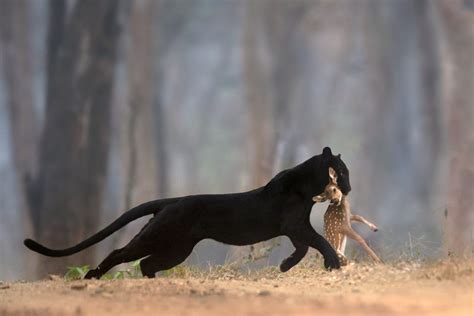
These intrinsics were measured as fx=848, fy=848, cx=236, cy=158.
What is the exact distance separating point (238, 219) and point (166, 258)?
0.54 meters

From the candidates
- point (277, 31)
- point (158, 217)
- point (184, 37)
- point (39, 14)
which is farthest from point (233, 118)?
point (158, 217)

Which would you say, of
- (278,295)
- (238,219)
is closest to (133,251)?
(238,219)

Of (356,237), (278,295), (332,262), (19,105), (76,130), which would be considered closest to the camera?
(278,295)

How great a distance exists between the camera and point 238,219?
5.26 metres

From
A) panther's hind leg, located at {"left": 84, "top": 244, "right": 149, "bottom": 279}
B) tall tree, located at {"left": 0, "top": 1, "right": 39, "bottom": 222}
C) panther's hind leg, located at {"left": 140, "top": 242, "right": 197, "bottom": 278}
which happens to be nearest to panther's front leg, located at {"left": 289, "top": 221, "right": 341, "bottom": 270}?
panther's hind leg, located at {"left": 140, "top": 242, "right": 197, "bottom": 278}

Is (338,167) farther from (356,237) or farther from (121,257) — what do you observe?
(121,257)

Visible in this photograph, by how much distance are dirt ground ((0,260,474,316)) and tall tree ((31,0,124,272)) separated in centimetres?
482

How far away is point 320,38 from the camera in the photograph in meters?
13.9

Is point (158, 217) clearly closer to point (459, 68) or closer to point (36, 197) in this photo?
point (36, 197)

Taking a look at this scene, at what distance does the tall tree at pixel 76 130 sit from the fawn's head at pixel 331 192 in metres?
5.25

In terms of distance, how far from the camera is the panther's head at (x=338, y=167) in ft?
17.5

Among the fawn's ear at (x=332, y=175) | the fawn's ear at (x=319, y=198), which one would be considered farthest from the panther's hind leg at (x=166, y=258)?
the fawn's ear at (x=332, y=175)

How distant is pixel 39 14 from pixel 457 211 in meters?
6.33

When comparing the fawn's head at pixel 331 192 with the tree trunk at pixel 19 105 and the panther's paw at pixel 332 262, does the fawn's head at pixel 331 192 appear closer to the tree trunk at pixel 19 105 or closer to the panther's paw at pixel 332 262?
the panther's paw at pixel 332 262
